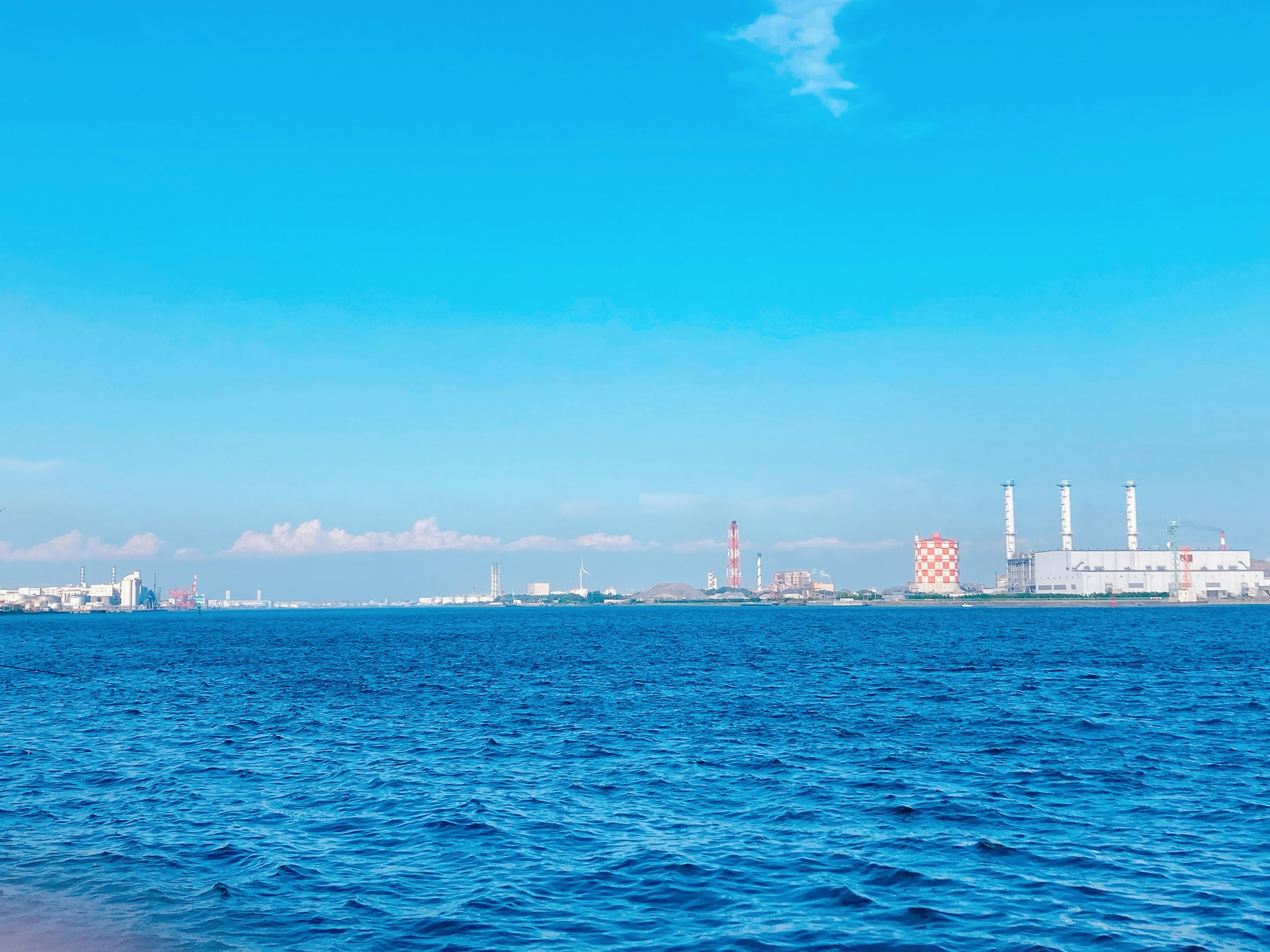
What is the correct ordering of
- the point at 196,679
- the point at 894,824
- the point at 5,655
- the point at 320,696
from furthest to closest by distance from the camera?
the point at 5,655
the point at 196,679
the point at 320,696
the point at 894,824

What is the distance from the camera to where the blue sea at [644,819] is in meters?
18.7

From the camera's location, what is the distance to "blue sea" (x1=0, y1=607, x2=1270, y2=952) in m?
18.7

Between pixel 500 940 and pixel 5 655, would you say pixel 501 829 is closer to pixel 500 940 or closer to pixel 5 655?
pixel 500 940

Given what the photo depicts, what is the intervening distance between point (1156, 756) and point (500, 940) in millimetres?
28315

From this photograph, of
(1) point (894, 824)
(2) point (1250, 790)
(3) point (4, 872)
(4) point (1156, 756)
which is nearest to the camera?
(3) point (4, 872)

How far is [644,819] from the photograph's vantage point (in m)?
26.5

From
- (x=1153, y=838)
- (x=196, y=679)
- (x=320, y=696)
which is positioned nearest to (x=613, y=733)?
(x=1153, y=838)

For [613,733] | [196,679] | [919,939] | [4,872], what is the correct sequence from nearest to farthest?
[919,939] < [4,872] < [613,733] < [196,679]

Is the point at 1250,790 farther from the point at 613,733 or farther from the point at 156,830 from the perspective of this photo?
the point at 156,830

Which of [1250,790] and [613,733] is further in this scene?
[613,733]

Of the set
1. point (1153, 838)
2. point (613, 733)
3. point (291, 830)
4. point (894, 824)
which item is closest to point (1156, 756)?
point (1153, 838)

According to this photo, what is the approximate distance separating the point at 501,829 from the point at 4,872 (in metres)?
11.9

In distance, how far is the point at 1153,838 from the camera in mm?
24141

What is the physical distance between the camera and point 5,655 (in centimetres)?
11050
